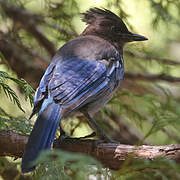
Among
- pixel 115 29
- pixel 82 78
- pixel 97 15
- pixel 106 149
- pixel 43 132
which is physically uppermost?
pixel 97 15

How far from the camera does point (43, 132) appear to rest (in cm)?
288

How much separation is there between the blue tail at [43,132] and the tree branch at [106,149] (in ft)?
0.64

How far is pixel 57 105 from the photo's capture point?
3.18m

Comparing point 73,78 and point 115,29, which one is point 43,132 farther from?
point 115,29

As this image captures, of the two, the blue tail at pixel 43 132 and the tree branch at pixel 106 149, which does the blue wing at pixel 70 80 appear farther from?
the tree branch at pixel 106 149

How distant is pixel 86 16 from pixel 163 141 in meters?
1.78

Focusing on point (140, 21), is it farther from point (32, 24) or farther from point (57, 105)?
point (57, 105)

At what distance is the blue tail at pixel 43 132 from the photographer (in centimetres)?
266

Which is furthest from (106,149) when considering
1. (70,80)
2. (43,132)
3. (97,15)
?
(97,15)

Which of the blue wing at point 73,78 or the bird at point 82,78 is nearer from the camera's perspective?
the bird at point 82,78

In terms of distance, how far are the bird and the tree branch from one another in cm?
23

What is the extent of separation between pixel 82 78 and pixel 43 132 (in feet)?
2.71

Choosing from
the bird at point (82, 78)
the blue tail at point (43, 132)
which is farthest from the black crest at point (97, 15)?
the blue tail at point (43, 132)

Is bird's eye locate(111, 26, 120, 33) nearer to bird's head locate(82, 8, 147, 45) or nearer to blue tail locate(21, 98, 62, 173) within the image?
bird's head locate(82, 8, 147, 45)
